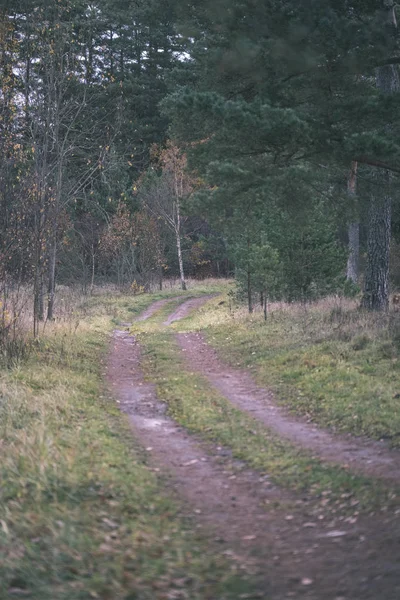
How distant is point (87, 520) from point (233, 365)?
8432 millimetres

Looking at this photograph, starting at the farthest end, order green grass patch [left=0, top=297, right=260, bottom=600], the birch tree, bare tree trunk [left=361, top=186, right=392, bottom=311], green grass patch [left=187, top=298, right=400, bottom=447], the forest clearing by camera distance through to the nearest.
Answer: the birch tree → bare tree trunk [left=361, top=186, right=392, bottom=311] → green grass patch [left=187, top=298, right=400, bottom=447] → the forest clearing → green grass patch [left=0, top=297, right=260, bottom=600]

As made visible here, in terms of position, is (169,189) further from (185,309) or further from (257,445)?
(257,445)

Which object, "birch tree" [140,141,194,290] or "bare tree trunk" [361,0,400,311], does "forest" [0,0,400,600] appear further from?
"birch tree" [140,141,194,290]

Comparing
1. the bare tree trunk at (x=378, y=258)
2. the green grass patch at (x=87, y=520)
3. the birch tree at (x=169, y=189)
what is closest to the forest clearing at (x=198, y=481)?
the green grass patch at (x=87, y=520)

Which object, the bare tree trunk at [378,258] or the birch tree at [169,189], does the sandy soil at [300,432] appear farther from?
the birch tree at [169,189]

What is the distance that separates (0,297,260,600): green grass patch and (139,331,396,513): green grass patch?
1.19 m

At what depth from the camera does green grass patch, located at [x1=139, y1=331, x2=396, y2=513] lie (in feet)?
19.6

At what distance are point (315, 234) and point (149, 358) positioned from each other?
7.11 metres

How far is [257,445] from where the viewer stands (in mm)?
7664

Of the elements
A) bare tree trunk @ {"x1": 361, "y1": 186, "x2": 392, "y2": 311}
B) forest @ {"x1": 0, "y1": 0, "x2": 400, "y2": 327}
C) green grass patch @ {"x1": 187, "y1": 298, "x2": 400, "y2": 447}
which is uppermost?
forest @ {"x1": 0, "y1": 0, "x2": 400, "y2": 327}

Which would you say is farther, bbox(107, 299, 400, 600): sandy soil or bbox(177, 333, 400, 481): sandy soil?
bbox(177, 333, 400, 481): sandy soil

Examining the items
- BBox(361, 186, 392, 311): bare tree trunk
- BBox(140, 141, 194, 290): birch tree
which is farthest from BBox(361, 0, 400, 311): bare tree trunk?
BBox(140, 141, 194, 290): birch tree

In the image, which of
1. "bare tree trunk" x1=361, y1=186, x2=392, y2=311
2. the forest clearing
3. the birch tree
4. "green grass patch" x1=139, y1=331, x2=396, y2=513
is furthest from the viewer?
the birch tree

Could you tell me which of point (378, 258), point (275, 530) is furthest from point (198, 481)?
point (378, 258)
